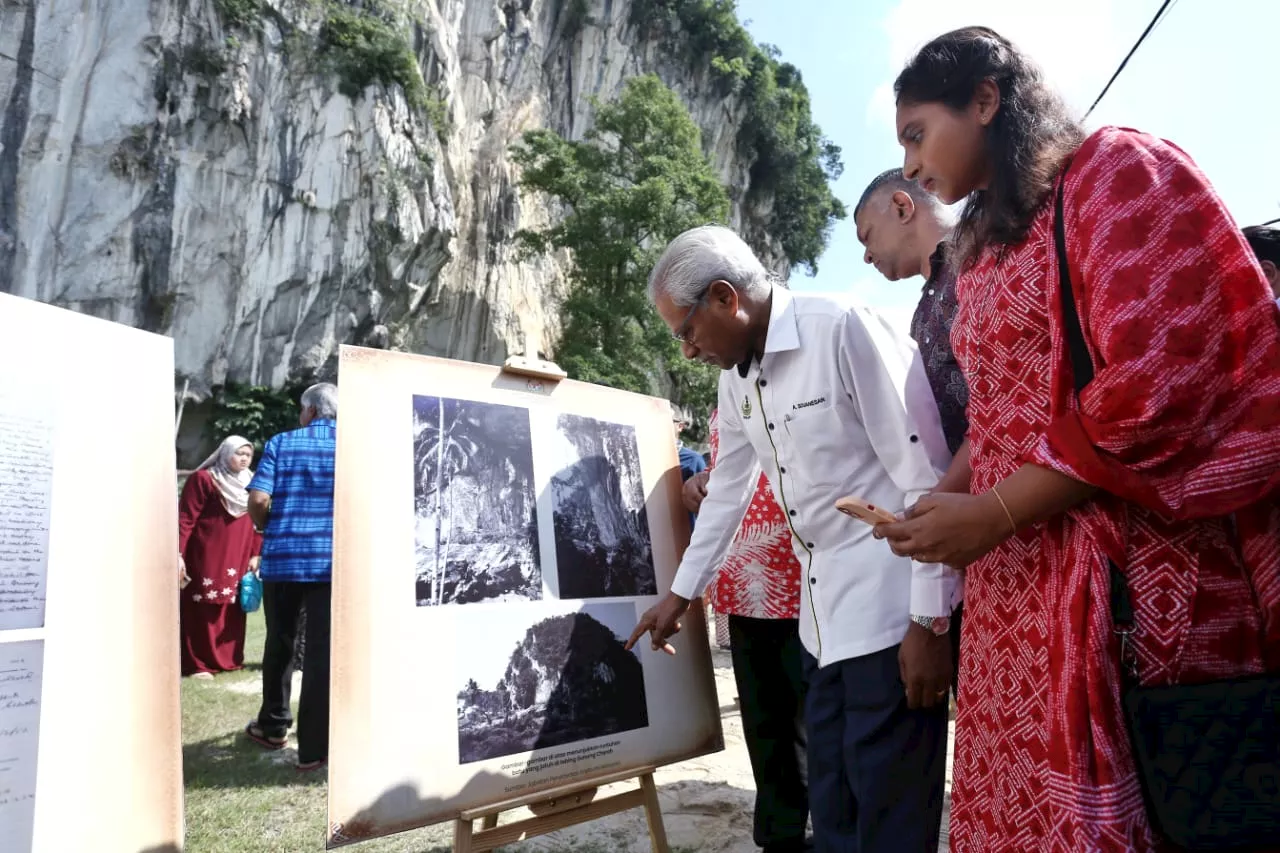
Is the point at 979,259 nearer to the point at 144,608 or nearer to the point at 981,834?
the point at 981,834

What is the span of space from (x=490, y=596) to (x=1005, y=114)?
1.62 meters

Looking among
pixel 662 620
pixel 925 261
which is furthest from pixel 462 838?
pixel 925 261

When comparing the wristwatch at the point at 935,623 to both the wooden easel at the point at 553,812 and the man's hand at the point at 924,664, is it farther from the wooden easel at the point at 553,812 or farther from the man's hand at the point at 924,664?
the wooden easel at the point at 553,812

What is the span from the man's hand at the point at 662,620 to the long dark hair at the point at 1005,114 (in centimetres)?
131

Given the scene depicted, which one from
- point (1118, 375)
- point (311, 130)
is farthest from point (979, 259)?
point (311, 130)

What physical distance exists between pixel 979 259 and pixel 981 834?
916 millimetres

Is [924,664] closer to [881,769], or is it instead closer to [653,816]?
[881,769]

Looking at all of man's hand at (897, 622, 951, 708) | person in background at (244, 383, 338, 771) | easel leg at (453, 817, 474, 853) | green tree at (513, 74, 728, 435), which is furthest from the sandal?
green tree at (513, 74, 728, 435)

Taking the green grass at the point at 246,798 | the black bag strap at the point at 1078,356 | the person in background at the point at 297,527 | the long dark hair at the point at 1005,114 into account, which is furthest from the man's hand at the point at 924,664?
the person in background at the point at 297,527

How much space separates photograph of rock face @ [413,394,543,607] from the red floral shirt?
2.03 feet

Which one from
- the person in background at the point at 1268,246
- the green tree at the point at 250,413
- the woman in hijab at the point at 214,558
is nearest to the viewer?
the person in background at the point at 1268,246

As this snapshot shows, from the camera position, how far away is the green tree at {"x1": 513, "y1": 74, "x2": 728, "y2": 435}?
20547 millimetres

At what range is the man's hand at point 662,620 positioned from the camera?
2137mm

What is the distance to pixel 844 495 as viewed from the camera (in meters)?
1.66
